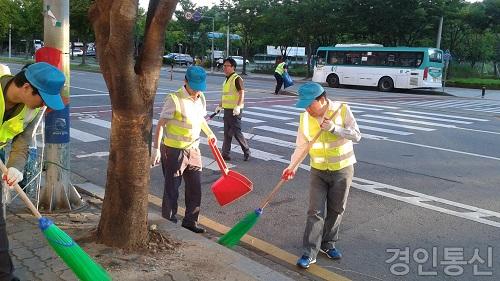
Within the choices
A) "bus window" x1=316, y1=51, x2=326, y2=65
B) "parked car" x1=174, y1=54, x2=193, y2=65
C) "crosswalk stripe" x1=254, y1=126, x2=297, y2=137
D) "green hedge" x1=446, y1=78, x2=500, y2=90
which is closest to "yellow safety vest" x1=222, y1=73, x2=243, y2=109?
"crosswalk stripe" x1=254, y1=126, x2=297, y2=137

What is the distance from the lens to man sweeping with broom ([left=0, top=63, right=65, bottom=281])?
3.12 metres

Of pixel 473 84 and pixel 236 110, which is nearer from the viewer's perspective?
pixel 236 110

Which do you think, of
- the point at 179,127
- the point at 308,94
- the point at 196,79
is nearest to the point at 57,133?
the point at 179,127

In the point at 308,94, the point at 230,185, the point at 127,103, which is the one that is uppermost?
the point at 308,94

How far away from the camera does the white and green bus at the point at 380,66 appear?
27469 mm

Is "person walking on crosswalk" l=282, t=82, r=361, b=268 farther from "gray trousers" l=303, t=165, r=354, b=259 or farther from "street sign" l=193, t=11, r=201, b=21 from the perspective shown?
"street sign" l=193, t=11, r=201, b=21

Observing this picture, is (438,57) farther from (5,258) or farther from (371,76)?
(5,258)

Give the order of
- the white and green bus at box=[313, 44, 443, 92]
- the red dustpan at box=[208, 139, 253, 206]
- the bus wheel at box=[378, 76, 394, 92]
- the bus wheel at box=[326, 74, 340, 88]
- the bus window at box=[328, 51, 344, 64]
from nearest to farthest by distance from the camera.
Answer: the red dustpan at box=[208, 139, 253, 206]
the white and green bus at box=[313, 44, 443, 92]
the bus wheel at box=[378, 76, 394, 92]
the bus window at box=[328, 51, 344, 64]
the bus wheel at box=[326, 74, 340, 88]

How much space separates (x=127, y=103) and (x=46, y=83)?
75cm

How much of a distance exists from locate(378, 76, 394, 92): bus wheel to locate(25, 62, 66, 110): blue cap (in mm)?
27209

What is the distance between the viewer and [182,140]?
484cm

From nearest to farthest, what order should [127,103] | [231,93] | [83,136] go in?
[127,103] → [231,93] → [83,136]

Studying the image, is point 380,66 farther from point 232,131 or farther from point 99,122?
point 232,131

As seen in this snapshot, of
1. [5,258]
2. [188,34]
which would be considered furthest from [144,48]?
[188,34]
